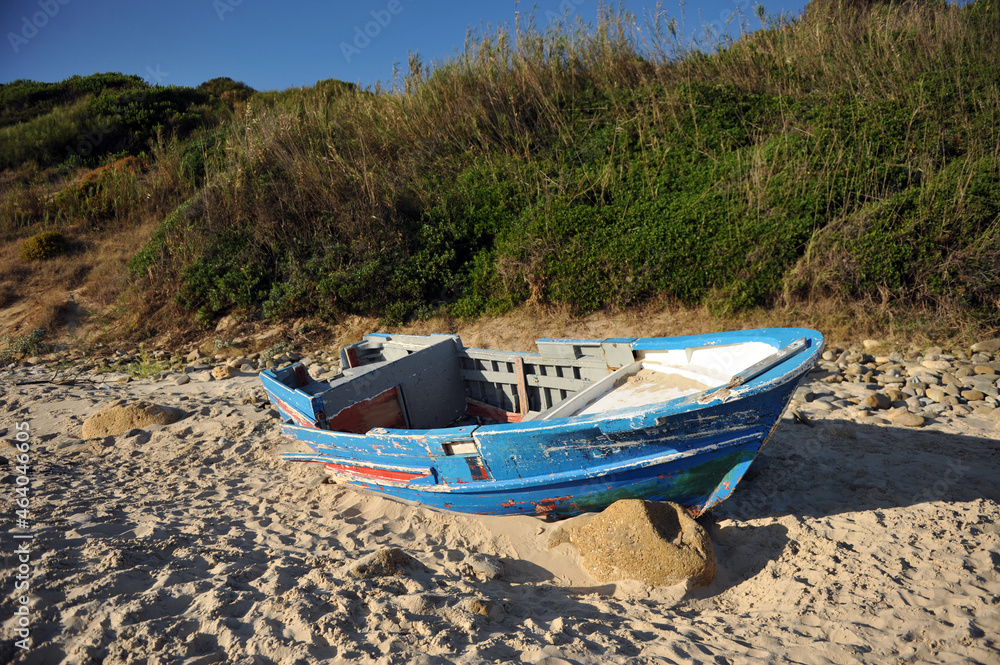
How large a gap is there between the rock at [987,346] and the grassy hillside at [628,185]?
0.35 metres

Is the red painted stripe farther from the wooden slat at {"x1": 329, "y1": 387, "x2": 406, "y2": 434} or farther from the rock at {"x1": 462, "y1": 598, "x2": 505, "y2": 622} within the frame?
the rock at {"x1": 462, "y1": 598, "x2": 505, "y2": 622}

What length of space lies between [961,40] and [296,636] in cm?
1266

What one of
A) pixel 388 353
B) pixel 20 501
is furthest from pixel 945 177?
pixel 20 501

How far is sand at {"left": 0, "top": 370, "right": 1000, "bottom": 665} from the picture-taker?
2.78 meters

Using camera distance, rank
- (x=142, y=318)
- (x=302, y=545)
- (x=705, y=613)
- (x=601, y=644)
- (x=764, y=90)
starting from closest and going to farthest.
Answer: (x=601, y=644), (x=705, y=613), (x=302, y=545), (x=764, y=90), (x=142, y=318)

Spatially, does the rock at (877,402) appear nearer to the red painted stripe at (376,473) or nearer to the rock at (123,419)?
the red painted stripe at (376,473)

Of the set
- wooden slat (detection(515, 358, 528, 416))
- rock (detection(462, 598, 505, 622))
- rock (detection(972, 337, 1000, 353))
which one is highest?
wooden slat (detection(515, 358, 528, 416))

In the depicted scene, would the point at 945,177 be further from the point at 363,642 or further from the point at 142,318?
the point at 142,318

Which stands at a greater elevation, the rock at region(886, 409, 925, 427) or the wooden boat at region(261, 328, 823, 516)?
the wooden boat at region(261, 328, 823, 516)

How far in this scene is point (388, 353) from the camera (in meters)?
6.67

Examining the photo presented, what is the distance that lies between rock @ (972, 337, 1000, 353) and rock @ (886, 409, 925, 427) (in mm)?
2055

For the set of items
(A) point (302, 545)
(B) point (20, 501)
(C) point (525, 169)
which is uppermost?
(C) point (525, 169)

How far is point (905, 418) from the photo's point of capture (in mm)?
5434

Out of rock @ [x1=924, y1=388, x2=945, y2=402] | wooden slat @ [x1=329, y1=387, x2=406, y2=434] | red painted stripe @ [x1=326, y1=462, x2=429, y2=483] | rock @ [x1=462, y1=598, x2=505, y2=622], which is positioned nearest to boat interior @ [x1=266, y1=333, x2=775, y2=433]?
wooden slat @ [x1=329, y1=387, x2=406, y2=434]
